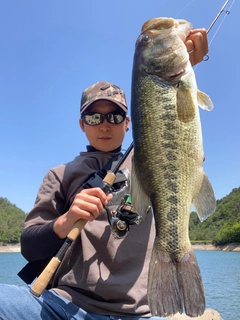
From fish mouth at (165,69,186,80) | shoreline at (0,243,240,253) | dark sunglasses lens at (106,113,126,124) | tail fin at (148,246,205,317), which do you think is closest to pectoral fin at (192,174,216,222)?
tail fin at (148,246,205,317)

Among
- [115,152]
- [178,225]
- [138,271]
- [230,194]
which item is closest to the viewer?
[178,225]

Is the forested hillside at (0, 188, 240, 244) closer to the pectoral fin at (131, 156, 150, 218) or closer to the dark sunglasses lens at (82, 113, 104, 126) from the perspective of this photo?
the dark sunglasses lens at (82, 113, 104, 126)

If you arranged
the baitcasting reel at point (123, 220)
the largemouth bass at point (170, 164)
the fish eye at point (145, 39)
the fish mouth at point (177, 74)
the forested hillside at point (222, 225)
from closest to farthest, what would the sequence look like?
the largemouth bass at point (170, 164) < the fish mouth at point (177, 74) < the fish eye at point (145, 39) < the baitcasting reel at point (123, 220) < the forested hillside at point (222, 225)

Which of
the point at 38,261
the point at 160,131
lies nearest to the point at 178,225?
the point at 160,131

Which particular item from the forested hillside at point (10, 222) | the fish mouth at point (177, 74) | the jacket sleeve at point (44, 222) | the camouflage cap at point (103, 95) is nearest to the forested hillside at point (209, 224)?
the forested hillside at point (10, 222)

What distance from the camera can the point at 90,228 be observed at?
2.84 meters

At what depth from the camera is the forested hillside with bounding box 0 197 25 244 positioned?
332 ft

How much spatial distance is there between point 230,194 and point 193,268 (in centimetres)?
12799

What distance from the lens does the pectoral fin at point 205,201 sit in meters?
2.23

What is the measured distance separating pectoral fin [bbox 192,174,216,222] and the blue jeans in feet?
3.41

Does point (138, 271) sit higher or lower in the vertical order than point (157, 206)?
lower

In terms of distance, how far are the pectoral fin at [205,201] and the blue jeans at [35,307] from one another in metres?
1.04

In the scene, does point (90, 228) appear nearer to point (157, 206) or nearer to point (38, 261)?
point (38, 261)

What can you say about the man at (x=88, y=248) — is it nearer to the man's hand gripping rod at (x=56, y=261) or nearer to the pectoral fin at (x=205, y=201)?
the man's hand gripping rod at (x=56, y=261)
